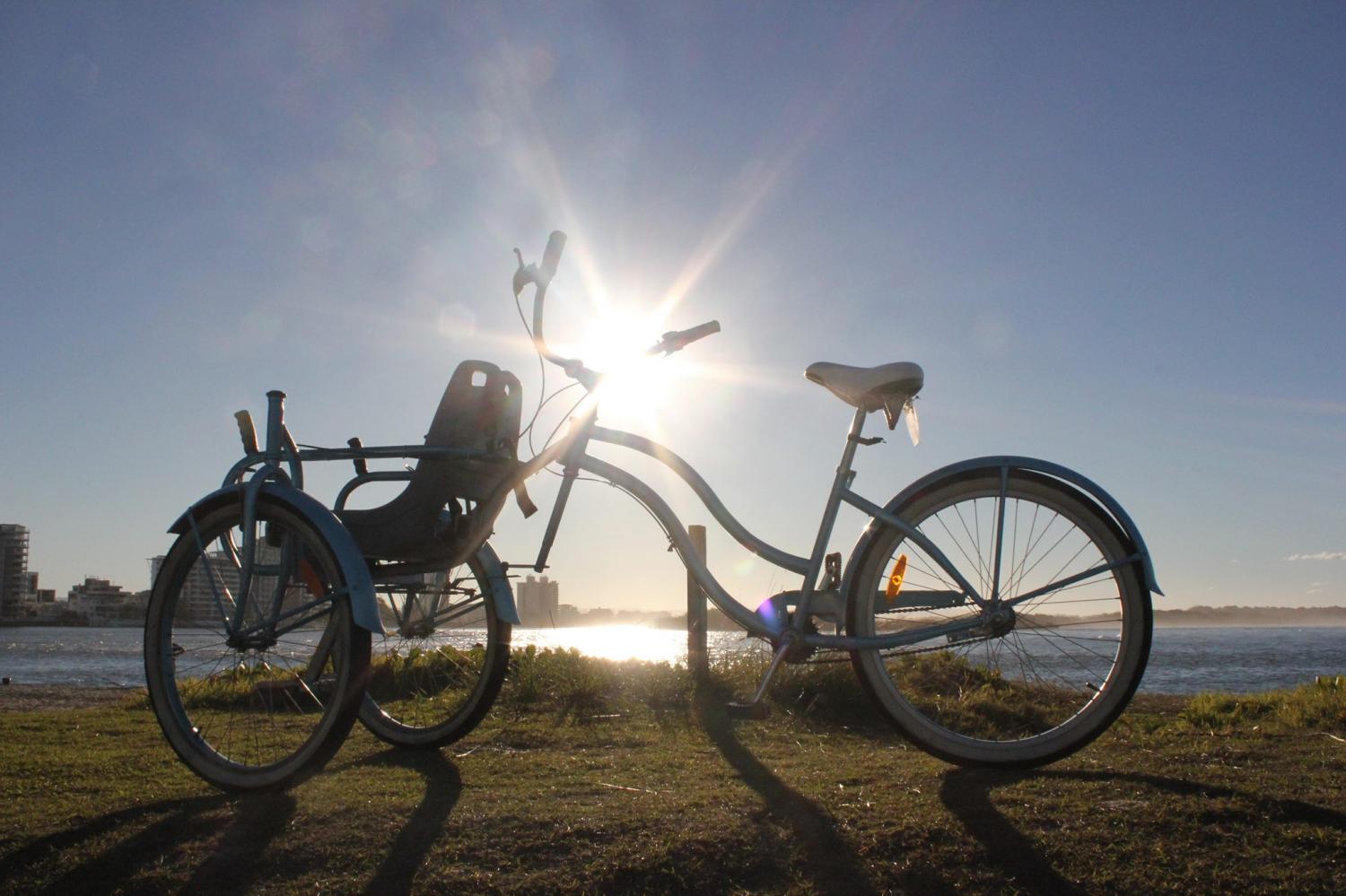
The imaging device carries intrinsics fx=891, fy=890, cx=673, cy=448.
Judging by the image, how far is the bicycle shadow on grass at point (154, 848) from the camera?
2162 mm

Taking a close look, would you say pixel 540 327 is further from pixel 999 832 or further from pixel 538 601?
pixel 999 832

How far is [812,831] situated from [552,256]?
8.22 feet

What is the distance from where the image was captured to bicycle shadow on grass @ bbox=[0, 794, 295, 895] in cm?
216

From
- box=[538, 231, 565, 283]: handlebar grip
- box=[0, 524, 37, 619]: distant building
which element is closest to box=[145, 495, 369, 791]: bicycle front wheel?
box=[538, 231, 565, 283]: handlebar grip

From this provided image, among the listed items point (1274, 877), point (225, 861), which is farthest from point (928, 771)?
point (225, 861)

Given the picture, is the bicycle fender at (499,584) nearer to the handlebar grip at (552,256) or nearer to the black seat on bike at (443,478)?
the black seat on bike at (443,478)

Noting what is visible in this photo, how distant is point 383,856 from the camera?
2.27 metres

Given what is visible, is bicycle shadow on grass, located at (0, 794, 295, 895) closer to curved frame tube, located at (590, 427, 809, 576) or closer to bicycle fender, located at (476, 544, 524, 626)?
bicycle fender, located at (476, 544, 524, 626)

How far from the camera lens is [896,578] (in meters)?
3.32

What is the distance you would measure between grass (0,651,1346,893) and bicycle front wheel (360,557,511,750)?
0.16 m

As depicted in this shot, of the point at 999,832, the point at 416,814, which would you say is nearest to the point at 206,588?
the point at 416,814

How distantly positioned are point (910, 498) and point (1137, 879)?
4.93 feet

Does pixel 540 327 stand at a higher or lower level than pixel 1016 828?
higher

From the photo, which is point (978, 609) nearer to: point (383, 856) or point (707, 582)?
point (707, 582)
